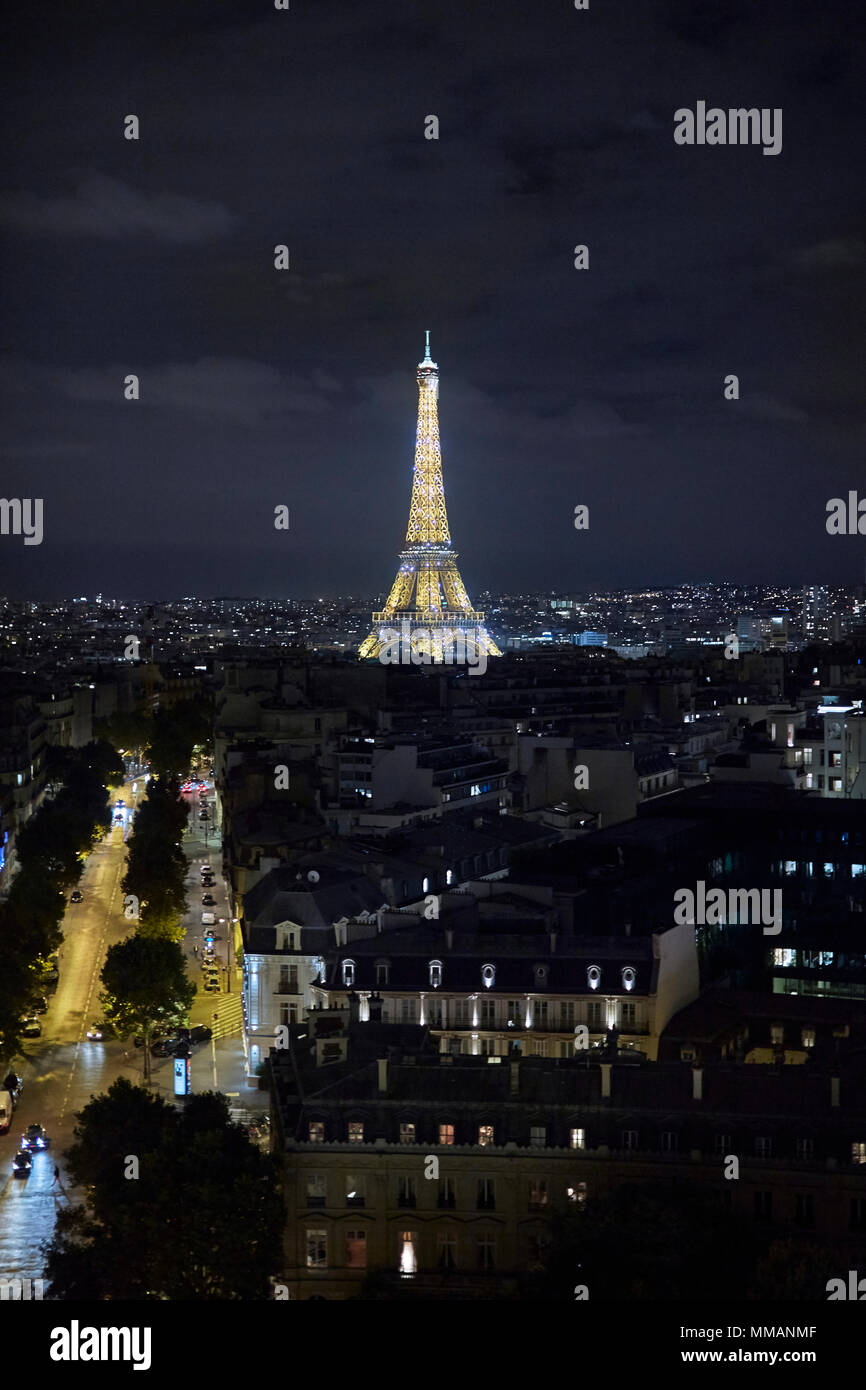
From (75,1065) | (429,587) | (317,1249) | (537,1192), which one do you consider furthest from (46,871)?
(429,587)

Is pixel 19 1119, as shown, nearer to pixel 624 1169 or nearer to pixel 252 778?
pixel 624 1169

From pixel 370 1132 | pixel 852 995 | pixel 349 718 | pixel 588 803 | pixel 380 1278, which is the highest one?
pixel 349 718

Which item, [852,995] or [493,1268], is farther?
[852,995]

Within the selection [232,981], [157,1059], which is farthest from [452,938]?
[232,981]

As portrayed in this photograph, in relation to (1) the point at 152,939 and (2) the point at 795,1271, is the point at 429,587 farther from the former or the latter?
(2) the point at 795,1271

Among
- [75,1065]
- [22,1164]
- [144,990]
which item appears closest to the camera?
[22,1164]

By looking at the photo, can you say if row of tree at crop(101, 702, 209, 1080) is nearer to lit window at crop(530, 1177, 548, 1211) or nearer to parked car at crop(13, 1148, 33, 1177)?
parked car at crop(13, 1148, 33, 1177)
